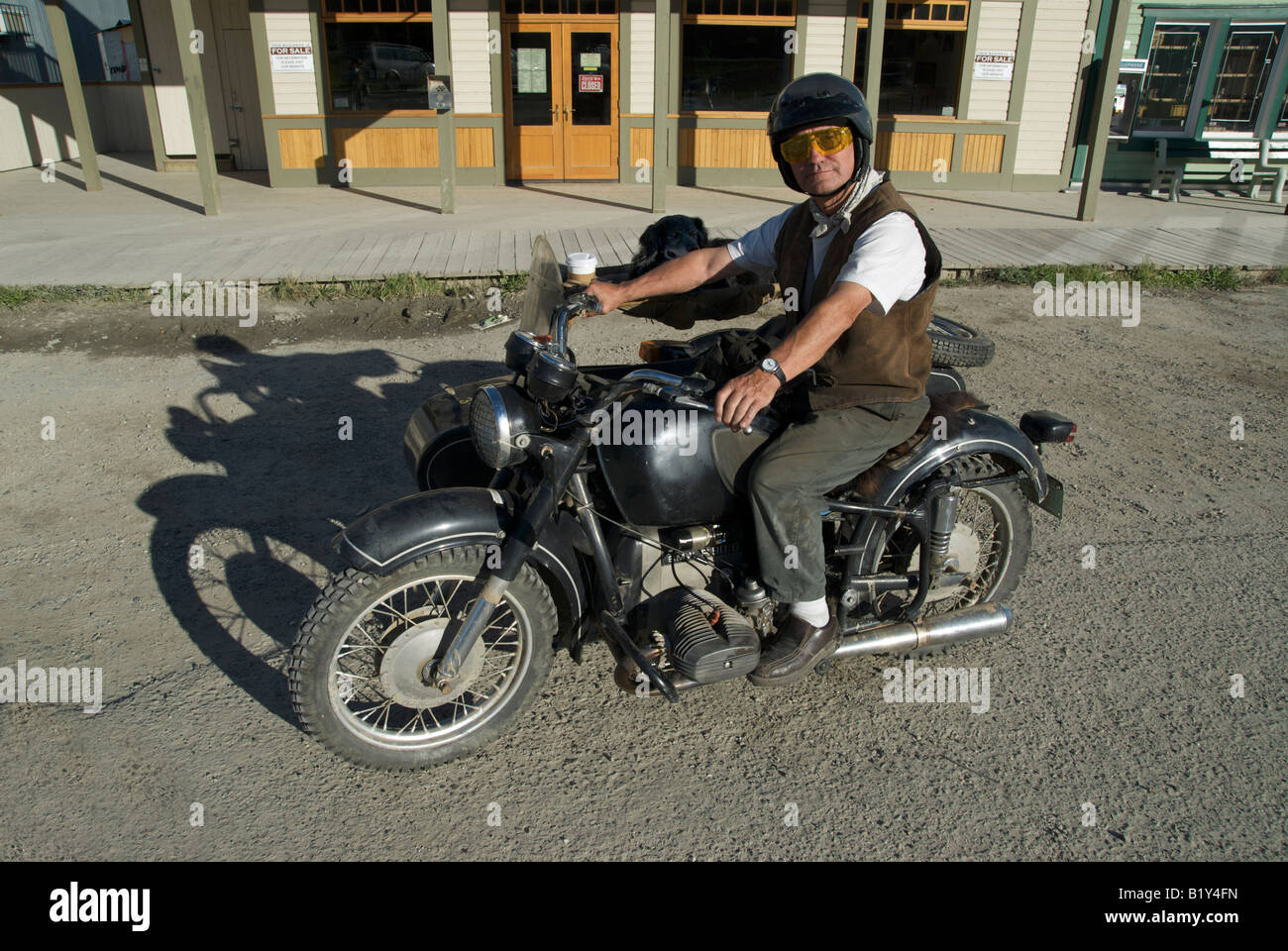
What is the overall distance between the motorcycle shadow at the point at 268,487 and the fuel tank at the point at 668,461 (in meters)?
1.51

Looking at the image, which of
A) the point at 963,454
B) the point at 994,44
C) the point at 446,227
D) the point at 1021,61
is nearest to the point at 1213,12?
the point at 1021,61

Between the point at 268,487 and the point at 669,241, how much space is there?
274 cm

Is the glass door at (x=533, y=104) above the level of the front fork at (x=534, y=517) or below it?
above

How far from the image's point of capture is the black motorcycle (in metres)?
2.73

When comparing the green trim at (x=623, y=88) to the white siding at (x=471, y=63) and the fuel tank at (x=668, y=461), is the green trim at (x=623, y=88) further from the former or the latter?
the fuel tank at (x=668, y=461)

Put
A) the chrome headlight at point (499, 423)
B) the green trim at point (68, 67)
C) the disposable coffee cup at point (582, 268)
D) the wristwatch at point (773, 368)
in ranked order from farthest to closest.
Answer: the green trim at point (68, 67), the disposable coffee cup at point (582, 268), the chrome headlight at point (499, 423), the wristwatch at point (773, 368)

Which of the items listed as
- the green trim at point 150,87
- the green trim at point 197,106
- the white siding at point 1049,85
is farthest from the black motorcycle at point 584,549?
the green trim at point 150,87

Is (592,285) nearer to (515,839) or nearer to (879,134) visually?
(515,839)

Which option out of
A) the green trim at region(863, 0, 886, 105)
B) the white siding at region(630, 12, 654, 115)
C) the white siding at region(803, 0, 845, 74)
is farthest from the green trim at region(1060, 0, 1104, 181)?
the white siding at region(630, 12, 654, 115)

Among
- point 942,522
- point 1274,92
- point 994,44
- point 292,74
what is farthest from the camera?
point 1274,92

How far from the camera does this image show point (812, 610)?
3.12 m

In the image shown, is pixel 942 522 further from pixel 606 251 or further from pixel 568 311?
pixel 606 251

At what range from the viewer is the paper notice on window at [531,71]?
1388cm

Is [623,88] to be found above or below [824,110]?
above
